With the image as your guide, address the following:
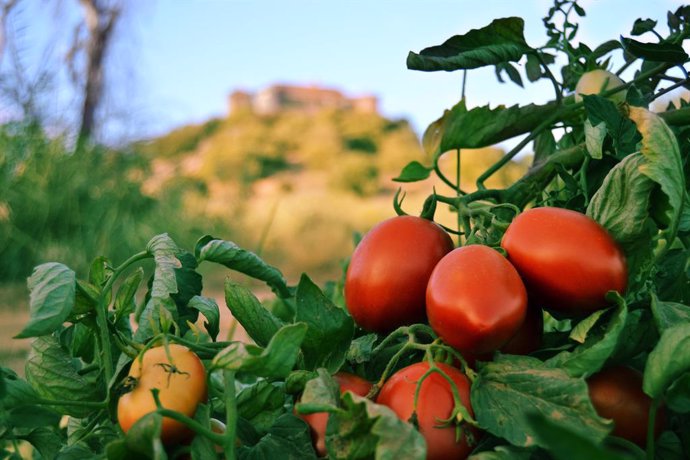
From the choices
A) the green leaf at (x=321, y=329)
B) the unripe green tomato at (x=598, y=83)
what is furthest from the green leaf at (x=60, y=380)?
the unripe green tomato at (x=598, y=83)

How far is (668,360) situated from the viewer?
0.28m

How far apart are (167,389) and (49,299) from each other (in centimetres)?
6

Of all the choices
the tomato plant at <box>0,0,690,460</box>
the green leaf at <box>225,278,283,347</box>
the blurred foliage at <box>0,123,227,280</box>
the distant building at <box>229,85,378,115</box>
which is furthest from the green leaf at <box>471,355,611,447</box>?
the distant building at <box>229,85,378,115</box>

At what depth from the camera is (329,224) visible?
16.8 feet

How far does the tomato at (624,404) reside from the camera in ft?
1.03

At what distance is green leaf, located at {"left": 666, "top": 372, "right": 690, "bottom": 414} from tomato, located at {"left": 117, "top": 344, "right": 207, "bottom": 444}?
0.62ft

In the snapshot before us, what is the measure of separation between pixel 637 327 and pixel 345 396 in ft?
0.51

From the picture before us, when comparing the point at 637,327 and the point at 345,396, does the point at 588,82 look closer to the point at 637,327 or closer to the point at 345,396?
the point at 637,327

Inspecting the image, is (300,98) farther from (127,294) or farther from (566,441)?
(566,441)

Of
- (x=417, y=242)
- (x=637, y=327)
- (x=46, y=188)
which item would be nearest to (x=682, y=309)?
(x=637, y=327)

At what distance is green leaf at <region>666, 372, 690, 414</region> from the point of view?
11.6 inches

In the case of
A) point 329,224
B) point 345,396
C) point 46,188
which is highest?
point 345,396

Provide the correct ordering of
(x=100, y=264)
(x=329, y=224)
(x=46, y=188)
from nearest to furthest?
(x=100, y=264), (x=46, y=188), (x=329, y=224)

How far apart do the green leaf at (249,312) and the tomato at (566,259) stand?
4.8 inches
